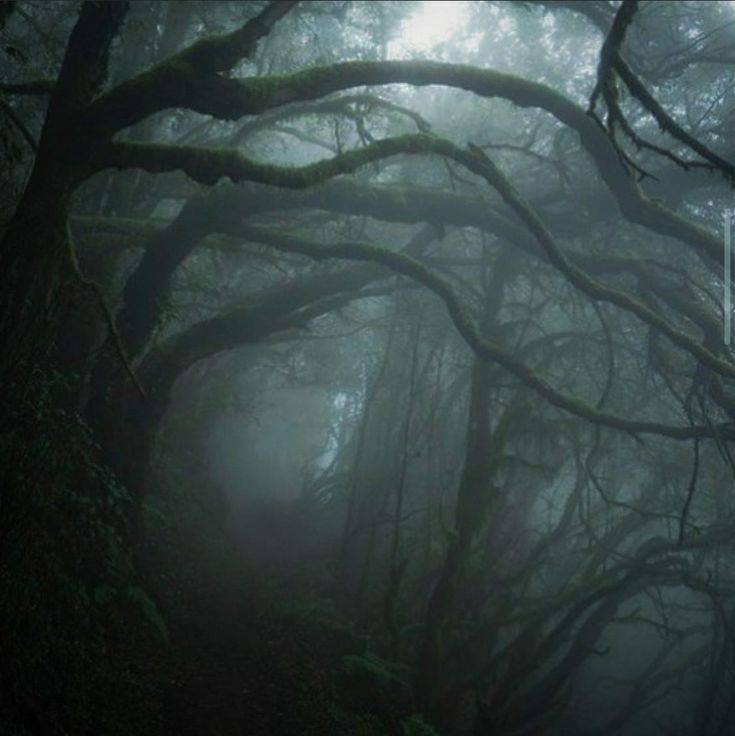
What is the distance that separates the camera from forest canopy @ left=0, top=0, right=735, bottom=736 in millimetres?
5379

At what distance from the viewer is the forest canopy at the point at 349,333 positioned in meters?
5.38

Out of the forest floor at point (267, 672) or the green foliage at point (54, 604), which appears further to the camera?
the forest floor at point (267, 672)

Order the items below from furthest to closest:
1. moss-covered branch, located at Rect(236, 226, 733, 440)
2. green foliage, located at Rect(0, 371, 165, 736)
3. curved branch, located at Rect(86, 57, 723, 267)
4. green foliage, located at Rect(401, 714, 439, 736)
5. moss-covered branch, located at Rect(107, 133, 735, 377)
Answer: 1. green foliage, located at Rect(401, 714, 439, 736)
2. moss-covered branch, located at Rect(236, 226, 733, 440)
3. moss-covered branch, located at Rect(107, 133, 735, 377)
4. curved branch, located at Rect(86, 57, 723, 267)
5. green foliage, located at Rect(0, 371, 165, 736)

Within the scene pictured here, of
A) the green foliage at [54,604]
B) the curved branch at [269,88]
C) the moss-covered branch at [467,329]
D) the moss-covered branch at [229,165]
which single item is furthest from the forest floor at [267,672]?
the curved branch at [269,88]

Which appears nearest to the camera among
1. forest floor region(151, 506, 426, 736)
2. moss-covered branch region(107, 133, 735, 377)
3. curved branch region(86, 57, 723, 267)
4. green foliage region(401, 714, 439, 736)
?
curved branch region(86, 57, 723, 267)

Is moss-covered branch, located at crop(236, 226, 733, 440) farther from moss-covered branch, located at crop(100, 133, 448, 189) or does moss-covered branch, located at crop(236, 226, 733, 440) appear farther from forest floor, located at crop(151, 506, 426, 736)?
forest floor, located at crop(151, 506, 426, 736)

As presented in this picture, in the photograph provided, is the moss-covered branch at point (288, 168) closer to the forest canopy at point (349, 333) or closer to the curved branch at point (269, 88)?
the forest canopy at point (349, 333)

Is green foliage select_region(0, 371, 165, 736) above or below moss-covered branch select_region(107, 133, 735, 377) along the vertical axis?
below

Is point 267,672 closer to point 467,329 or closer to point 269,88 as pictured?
Answer: point 467,329

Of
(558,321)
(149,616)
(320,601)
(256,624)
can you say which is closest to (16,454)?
(149,616)

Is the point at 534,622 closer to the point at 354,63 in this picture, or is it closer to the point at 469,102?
the point at 354,63

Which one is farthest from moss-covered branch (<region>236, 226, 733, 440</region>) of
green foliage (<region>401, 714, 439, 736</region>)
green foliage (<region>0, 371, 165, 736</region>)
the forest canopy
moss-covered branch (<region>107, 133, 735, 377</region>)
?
green foliage (<region>401, 714, 439, 736</region>)

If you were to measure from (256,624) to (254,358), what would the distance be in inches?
467

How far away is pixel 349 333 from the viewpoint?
12.1 m
